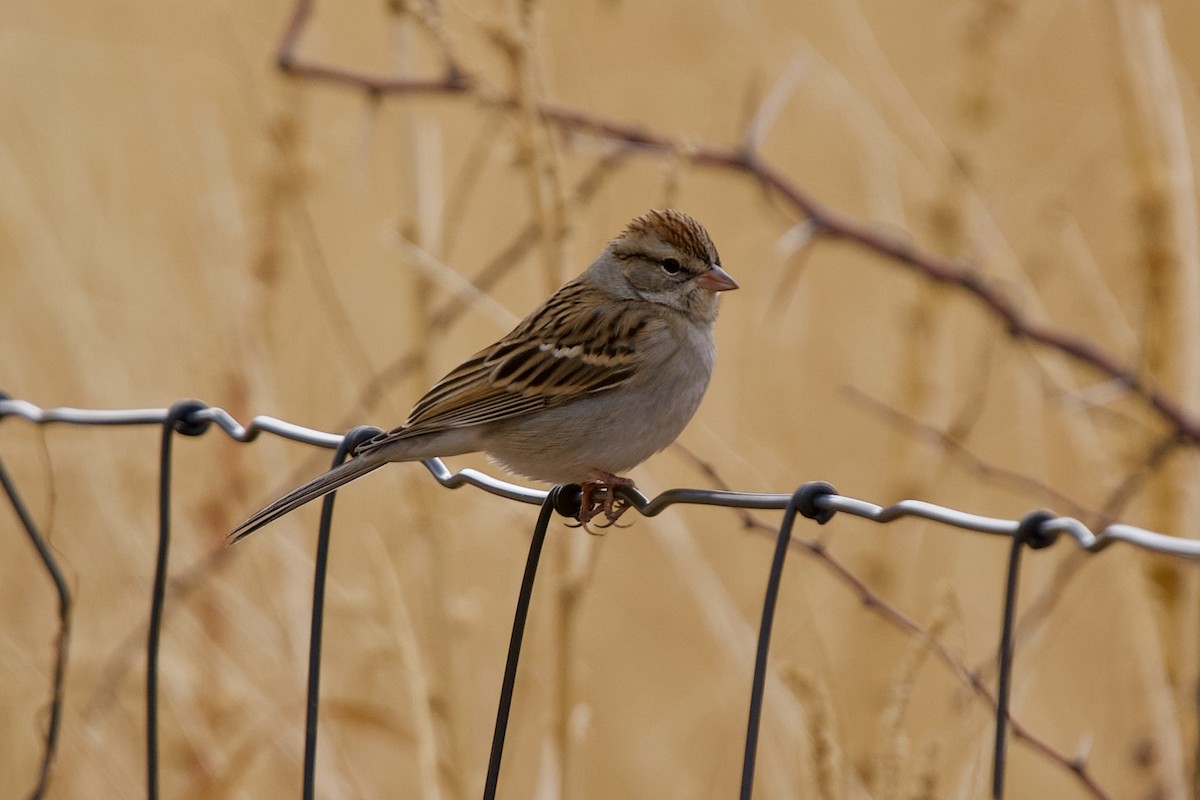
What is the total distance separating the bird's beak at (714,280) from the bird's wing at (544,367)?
0.51 feet

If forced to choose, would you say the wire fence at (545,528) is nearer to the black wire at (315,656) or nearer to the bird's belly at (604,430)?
the black wire at (315,656)

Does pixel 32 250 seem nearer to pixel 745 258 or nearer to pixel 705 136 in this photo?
pixel 705 136

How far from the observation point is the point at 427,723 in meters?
2.84

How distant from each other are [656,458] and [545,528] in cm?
206

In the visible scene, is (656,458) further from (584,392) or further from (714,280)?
(584,392)

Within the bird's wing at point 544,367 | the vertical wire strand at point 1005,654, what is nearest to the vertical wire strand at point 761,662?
the vertical wire strand at point 1005,654

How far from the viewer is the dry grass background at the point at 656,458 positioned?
3.06 meters

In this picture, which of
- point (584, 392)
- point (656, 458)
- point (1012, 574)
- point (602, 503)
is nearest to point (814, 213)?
point (584, 392)

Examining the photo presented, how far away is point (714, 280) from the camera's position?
10.7 ft

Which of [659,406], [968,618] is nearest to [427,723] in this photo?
[659,406]

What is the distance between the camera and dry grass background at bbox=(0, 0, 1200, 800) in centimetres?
306

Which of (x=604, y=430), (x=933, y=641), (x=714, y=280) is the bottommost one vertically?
(x=933, y=641)

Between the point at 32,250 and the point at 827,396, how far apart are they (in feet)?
9.45

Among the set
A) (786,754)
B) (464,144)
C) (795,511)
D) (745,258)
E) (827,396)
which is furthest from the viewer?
(464,144)
